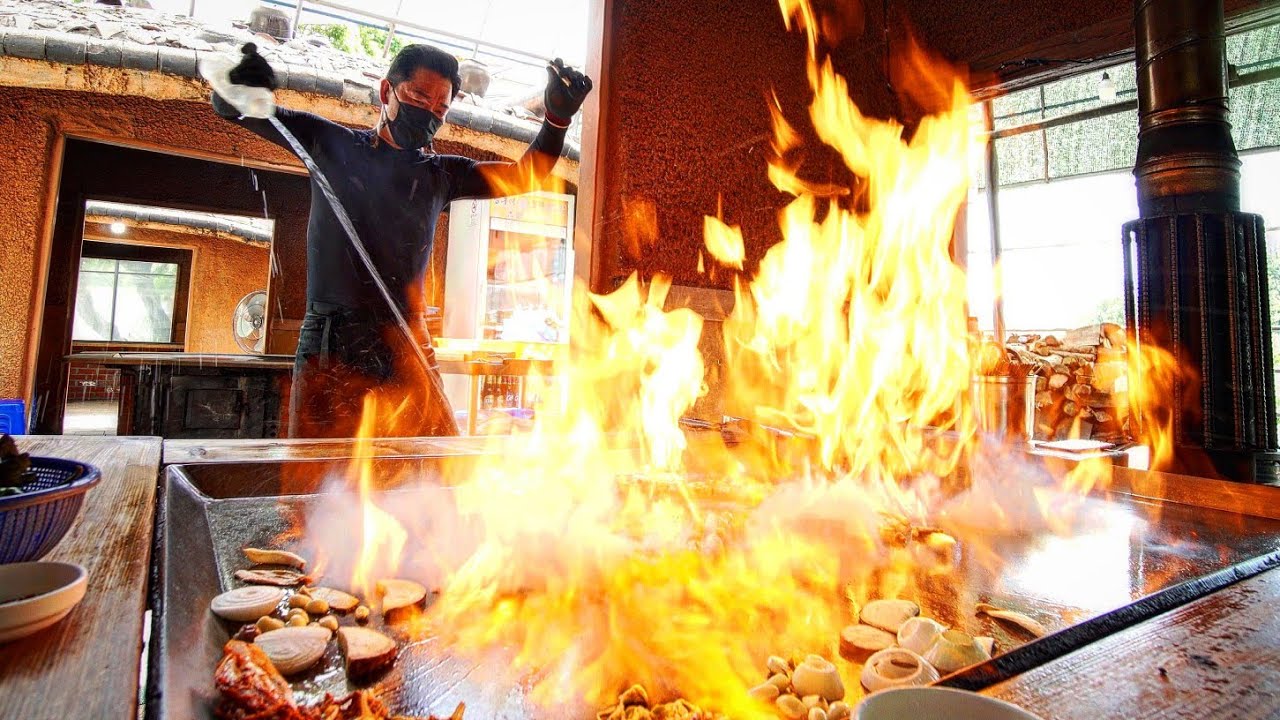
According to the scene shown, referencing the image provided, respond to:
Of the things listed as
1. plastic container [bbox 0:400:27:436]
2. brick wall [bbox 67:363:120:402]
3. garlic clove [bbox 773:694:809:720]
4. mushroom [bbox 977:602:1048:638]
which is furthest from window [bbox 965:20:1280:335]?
brick wall [bbox 67:363:120:402]

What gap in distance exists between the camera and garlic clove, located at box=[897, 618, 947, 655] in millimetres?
1020

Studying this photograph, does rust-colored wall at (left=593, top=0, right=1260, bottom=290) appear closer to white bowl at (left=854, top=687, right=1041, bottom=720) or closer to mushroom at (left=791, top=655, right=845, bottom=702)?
mushroom at (left=791, top=655, right=845, bottom=702)

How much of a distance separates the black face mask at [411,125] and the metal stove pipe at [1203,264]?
3.40 metres

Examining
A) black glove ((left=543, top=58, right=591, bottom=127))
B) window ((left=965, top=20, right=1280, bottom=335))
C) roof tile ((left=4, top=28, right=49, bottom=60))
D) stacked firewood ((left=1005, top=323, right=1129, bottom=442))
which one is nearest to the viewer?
black glove ((left=543, top=58, right=591, bottom=127))

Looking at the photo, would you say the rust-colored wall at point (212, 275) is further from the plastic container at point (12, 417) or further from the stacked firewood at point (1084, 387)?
the stacked firewood at point (1084, 387)

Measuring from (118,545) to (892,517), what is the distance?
1.68 m

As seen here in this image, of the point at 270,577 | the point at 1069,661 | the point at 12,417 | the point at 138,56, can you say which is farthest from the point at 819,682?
the point at 138,56

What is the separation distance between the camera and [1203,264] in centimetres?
275

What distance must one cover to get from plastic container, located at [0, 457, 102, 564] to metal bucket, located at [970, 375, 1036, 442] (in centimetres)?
275

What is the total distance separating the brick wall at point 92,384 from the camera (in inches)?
517

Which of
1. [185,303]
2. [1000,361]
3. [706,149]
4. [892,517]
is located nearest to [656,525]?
[892,517]

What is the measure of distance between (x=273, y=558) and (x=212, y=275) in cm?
1293

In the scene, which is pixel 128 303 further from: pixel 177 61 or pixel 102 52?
pixel 177 61

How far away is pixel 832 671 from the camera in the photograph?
2.94 ft
